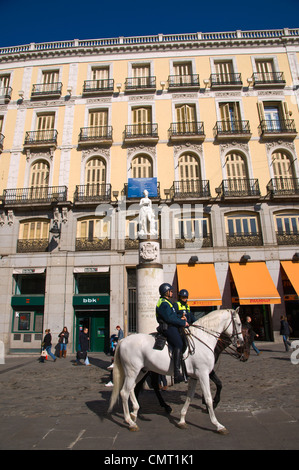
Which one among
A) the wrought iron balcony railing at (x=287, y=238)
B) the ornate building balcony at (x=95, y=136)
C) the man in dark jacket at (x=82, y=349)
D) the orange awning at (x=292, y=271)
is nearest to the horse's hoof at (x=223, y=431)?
the man in dark jacket at (x=82, y=349)

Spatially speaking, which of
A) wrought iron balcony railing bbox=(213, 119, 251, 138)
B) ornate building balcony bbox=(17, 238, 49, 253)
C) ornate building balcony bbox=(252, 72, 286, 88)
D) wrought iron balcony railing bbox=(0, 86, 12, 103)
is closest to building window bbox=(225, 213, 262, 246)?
wrought iron balcony railing bbox=(213, 119, 251, 138)

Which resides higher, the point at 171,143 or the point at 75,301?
the point at 171,143

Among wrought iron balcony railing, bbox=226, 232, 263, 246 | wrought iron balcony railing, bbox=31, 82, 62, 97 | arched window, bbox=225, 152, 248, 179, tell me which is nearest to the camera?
wrought iron balcony railing, bbox=226, 232, 263, 246

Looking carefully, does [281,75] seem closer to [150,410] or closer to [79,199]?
[79,199]

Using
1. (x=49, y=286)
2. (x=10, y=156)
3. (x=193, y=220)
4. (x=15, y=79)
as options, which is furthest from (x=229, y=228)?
(x=15, y=79)

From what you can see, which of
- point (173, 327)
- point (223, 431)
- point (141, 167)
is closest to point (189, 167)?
point (141, 167)

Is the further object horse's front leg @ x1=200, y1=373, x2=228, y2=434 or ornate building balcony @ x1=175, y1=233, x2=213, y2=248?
ornate building balcony @ x1=175, y1=233, x2=213, y2=248

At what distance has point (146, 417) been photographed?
5.68m

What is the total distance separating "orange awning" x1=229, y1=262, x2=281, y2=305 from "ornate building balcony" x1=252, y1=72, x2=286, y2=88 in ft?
49.1

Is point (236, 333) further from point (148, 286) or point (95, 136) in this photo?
point (95, 136)

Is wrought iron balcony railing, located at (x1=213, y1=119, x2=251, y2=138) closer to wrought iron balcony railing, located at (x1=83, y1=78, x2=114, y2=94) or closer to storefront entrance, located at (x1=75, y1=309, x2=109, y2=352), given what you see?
wrought iron balcony railing, located at (x1=83, y1=78, x2=114, y2=94)

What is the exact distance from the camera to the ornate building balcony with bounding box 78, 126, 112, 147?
71.0 ft

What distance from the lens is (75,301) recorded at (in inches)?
750

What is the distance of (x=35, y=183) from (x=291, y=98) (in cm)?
2201
